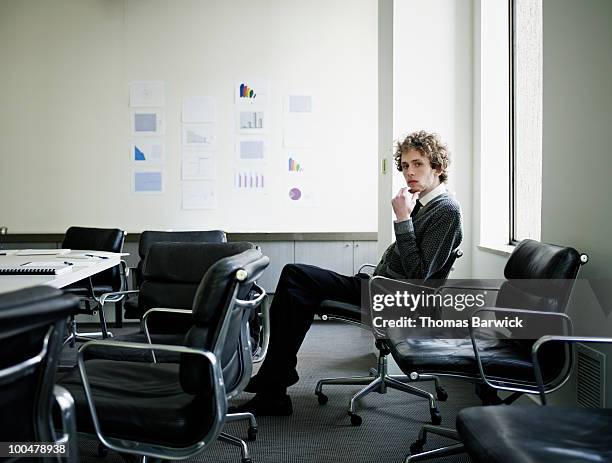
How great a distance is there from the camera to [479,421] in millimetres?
1729

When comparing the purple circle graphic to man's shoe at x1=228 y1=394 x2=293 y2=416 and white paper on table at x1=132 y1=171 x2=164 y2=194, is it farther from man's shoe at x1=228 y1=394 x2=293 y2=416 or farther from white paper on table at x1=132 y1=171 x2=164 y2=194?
man's shoe at x1=228 y1=394 x2=293 y2=416

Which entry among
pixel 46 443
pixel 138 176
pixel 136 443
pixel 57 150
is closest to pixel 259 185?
pixel 138 176

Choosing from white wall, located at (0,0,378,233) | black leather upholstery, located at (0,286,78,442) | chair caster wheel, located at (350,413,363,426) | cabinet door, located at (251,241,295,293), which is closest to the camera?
black leather upholstery, located at (0,286,78,442)

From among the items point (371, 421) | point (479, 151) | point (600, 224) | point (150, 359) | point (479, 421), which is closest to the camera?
point (479, 421)

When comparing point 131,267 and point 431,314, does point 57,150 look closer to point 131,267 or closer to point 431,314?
point 131,267

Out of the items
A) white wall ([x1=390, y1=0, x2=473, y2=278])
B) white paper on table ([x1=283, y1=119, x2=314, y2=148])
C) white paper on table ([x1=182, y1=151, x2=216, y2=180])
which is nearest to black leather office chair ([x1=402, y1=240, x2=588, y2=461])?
white wall ([x1=390, y1=0, x2=473, y2=278])

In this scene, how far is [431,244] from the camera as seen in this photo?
10.6ft

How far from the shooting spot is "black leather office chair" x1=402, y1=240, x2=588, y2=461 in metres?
2.39

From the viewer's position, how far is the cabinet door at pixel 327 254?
5.68 metres

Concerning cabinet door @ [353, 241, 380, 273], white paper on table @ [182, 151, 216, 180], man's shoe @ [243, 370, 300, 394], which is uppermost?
white paper on table @ [182, 151, 216, 180]

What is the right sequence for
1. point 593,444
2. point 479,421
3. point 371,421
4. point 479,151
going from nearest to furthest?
1. point 593,444
2. point 479,421
3. point 371,421
4. point 479,151

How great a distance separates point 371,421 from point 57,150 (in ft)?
14.0

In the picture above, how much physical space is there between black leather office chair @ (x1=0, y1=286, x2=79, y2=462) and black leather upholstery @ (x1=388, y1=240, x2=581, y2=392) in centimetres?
155

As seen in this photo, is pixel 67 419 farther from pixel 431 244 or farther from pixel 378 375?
pixel 378 375
